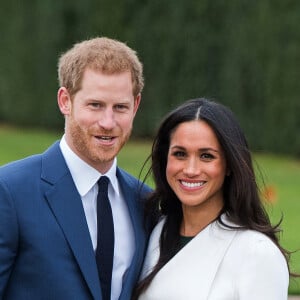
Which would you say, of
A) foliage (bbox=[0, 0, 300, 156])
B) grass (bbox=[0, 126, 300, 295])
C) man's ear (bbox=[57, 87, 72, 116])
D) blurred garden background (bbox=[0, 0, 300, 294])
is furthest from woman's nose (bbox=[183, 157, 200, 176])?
foliage (bbox=[0, 0, 300, 156])

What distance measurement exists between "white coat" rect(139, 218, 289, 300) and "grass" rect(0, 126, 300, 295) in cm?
331

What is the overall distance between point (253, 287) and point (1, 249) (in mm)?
855

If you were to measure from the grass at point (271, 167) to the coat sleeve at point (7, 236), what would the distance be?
12.5ft

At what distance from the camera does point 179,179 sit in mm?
3922

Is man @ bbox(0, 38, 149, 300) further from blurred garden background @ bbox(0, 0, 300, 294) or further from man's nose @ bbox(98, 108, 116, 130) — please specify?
blurred garden background @ bbox(0, 0, 300, 294)

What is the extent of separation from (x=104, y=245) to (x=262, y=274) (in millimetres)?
559

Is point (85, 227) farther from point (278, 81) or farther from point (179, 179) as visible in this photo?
point (278, 81)

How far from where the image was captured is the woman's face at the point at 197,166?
3.82 meters

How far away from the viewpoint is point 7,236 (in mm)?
3502

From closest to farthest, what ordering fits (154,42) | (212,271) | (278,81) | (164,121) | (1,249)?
1. (1,249)
2. (212,271)
3. (164,121)
4. (278,81)
5. (154,42)

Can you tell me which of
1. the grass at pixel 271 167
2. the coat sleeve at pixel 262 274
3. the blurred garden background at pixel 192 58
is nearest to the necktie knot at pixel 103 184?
the coat sleeve at pixel 262 274

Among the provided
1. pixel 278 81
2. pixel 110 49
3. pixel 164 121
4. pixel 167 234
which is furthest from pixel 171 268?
pixel 278 81

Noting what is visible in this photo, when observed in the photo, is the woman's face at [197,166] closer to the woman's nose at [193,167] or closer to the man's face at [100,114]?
the woman's nose at [193,167]

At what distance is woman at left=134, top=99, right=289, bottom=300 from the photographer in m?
3.63
